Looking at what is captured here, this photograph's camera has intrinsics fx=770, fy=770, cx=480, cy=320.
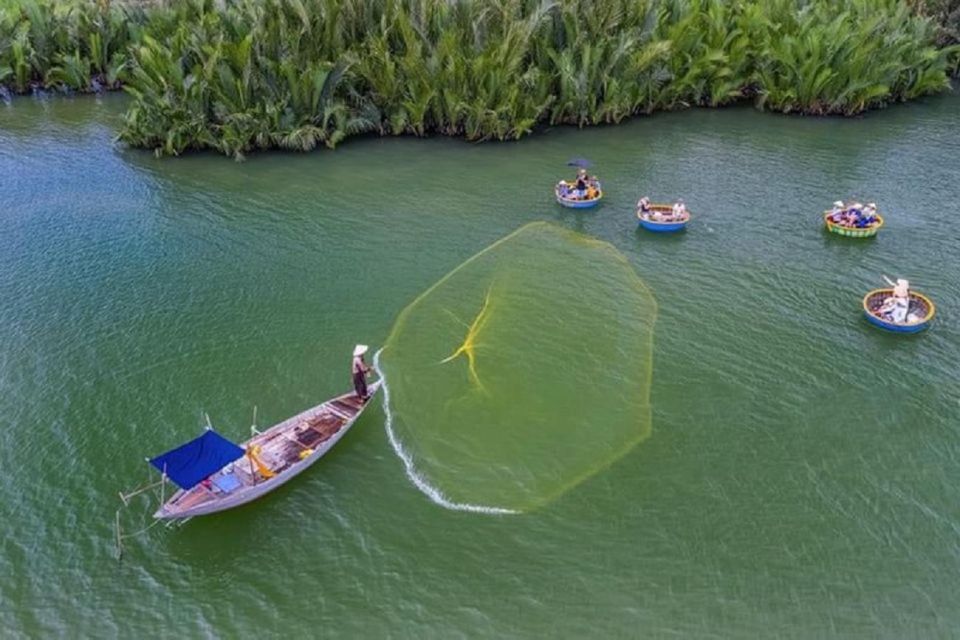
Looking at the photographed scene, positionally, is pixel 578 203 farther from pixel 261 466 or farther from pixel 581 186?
pixel 261 466

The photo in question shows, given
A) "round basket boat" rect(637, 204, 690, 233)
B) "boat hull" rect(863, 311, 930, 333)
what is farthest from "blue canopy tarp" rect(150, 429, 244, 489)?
"round basket boat" rect(637, 204, 690, 233)

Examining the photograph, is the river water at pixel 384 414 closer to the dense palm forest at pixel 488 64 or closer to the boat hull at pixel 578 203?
the boat hull at pixel 578 203

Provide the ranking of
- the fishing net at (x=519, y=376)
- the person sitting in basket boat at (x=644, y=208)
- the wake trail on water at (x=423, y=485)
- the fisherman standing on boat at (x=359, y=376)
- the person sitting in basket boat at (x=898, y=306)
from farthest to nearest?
the person sitting in basket boat at (x=644, y=208), the person sitting in basket boat at (x=898, y=306), the fisherman standing on boat at (x=359, y=376), the fishing net at (x=519, y=376), the wake trail on water at (x=423, y=485)

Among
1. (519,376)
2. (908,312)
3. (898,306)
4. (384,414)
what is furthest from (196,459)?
(908,312)

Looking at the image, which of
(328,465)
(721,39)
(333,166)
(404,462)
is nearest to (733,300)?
(404,462)

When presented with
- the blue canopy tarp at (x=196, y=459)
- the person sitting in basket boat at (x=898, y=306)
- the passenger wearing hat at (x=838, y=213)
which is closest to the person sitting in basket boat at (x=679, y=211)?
the passenger wearing hat at (x=838, y=213)

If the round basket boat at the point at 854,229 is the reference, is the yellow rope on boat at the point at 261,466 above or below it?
above

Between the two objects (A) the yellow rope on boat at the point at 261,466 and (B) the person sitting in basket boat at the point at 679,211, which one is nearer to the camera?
(A) the yellow rope on boat at the point at 261,466
